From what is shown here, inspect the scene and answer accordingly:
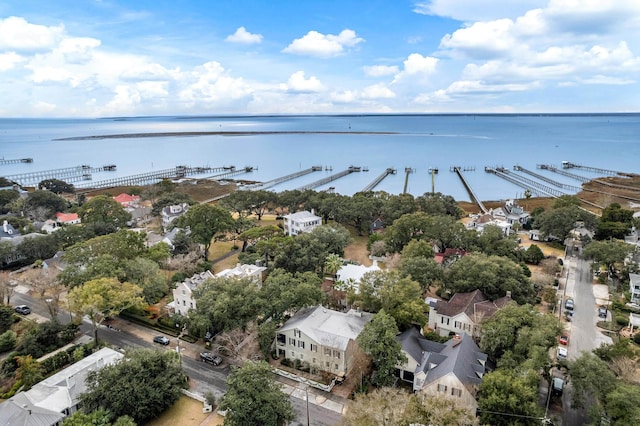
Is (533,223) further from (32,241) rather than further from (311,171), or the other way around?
(311,171)

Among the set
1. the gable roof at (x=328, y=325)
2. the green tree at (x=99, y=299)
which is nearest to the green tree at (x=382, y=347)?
the gable roof at (x=328, y=325)

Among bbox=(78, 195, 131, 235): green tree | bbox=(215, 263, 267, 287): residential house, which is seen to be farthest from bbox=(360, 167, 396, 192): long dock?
bbox=(215, 263, 267, 287): residential house

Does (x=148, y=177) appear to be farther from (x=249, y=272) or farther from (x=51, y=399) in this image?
(x=51, y=399)

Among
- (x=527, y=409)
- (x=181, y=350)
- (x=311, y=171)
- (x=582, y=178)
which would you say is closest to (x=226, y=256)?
(x=181, y=350)

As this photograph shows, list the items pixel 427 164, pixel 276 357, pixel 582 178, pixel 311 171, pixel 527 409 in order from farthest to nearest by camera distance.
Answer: pixel 427 164
pixel 311 171
pixel 582 178
pixel 276 357
pixel 527 409

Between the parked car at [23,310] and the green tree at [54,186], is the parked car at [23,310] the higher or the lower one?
the lower one

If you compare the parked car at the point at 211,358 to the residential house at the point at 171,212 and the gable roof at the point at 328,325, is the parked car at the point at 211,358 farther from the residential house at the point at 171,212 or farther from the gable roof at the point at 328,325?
the residential house at the point at 171,212

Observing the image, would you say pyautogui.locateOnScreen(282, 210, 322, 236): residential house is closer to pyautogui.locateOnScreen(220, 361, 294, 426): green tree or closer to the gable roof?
the gable roof
